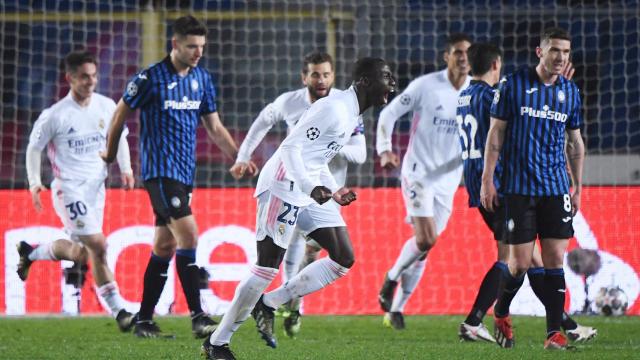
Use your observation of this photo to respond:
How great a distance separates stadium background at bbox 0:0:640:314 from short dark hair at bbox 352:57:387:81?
4.16m

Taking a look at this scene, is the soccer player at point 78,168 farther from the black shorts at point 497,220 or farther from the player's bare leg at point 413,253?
the black shorts at point 497,220

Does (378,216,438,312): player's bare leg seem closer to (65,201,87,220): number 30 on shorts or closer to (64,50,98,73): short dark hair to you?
(65,201,87,220): number 30 on shorts

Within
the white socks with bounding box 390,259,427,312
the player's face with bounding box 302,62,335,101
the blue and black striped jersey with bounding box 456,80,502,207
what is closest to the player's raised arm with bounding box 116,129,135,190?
the player's face with bounding box 302,62,335,101

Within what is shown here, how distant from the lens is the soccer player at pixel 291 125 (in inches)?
312

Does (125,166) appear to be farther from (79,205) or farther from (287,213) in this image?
(287,213)

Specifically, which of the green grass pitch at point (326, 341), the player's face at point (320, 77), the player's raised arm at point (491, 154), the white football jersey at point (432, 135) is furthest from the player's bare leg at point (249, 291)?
the white football jersey at point (432, 135)

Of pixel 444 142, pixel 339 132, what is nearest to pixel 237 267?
pixel 444 142

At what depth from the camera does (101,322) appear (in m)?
9.12

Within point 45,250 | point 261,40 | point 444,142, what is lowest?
point 45,250

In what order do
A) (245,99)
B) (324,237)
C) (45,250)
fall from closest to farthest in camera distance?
(324,237)
(45,250)
(245,99)

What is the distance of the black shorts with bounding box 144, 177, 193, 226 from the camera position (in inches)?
294

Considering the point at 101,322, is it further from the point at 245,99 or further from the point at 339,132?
the point at 245,99

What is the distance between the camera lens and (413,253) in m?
8.78

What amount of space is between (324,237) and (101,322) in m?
3.23
